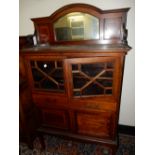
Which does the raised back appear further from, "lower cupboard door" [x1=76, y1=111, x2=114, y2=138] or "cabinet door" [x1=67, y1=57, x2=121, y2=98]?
"lower cupboard door" [x1=76, y1=111, x2=114, y2=138]

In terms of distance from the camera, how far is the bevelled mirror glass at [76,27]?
1567mm

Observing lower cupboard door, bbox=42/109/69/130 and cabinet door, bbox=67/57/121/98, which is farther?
lower cupboard door, bbox=42/109/69/130

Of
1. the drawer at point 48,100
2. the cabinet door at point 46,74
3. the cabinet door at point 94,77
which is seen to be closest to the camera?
the cabinet door at point 94,77

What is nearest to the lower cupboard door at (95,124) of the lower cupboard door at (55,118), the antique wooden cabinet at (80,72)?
the antique wooden cabinet at (80,72)

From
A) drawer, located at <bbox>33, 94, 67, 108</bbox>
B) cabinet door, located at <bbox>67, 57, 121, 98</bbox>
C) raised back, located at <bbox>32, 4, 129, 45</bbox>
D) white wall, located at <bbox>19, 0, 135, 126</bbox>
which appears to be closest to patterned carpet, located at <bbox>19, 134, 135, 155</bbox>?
white wall, located at <bbox>19, 0, 135, 126</bbox>

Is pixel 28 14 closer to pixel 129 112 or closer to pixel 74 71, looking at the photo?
pixel 74 71

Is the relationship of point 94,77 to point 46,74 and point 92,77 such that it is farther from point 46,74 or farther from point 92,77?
point 46,74

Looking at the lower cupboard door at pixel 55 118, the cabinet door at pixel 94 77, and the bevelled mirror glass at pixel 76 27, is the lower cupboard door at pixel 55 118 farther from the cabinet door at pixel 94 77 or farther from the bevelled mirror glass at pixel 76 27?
the bevelled mirror glass at pixel 76 27

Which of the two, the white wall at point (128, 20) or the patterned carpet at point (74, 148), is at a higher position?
the white wall at point (128, 20)

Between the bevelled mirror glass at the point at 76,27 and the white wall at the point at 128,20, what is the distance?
151 millimetres

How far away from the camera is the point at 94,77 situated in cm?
135

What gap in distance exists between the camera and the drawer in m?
1.51
